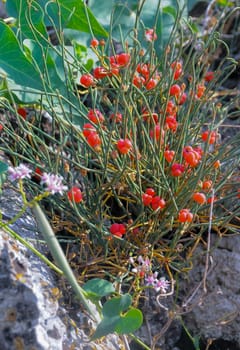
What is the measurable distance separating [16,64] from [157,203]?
35 cm

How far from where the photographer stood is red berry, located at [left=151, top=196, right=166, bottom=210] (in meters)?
0.88

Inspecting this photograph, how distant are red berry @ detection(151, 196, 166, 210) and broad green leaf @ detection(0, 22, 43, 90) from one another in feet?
0.95

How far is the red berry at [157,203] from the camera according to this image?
0.88 metres

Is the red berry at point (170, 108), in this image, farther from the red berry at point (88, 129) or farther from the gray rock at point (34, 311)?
the gray rock at point (34, 311)

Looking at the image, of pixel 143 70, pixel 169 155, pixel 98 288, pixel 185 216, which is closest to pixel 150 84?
Answer: pixel 143 70

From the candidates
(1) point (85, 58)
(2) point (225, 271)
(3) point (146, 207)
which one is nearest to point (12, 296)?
(3) point (146, 207)

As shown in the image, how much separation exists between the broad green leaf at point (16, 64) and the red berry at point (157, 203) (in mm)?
290

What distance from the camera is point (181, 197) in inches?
36.7

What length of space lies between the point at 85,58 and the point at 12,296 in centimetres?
56

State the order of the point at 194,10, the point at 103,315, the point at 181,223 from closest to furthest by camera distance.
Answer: the point at 103,315
the point at 181,223
the point at 194,10

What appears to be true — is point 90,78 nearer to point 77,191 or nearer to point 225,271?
point 77,191

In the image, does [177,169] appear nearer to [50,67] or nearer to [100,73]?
[100,73]

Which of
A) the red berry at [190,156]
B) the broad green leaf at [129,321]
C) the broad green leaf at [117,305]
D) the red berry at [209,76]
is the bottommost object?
the broad green leaf at [129,321]

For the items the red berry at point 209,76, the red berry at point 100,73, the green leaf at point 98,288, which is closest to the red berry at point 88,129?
the red berry at point 100,73
